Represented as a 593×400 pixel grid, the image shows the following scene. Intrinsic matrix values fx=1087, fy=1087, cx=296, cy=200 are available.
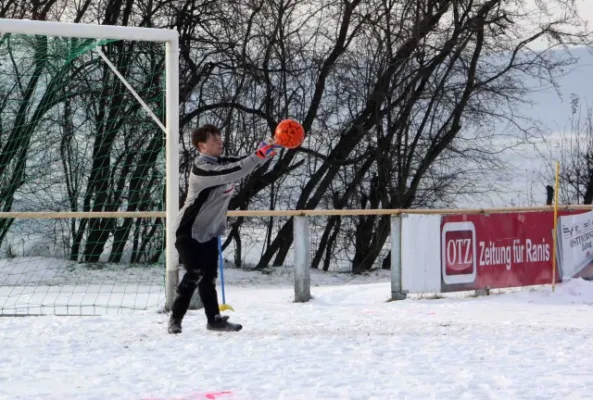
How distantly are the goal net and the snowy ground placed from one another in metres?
3.90

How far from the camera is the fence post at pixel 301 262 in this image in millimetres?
11992

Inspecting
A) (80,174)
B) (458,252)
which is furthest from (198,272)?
(80,174)

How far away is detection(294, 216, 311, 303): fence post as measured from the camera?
12.0m

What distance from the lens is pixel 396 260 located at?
1205cm

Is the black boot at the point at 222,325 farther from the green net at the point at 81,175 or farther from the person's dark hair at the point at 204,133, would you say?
the green net at the point at 81,175

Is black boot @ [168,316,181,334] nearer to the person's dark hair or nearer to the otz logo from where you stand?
the person's dark hair

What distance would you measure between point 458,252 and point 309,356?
18.6ft

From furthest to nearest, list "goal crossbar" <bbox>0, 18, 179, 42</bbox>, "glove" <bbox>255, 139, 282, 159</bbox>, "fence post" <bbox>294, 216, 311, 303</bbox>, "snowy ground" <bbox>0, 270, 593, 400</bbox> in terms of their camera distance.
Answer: "fence post" <bbox>294, 216, 311, 303</bbox>
"goal crossbar" <bbox>0, 18, 179, 42</bbox>
"glove" <bbox>255, 139, 282, 159</bbox>
"snowy ground" <bbox>0, 270, 593, 400</bbox>

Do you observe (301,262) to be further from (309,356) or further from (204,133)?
(309,356)

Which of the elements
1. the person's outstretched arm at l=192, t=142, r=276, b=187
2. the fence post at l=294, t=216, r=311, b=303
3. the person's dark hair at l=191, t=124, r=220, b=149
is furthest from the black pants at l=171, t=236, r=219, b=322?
the fence post at l=294, t=216, r=311, b=303

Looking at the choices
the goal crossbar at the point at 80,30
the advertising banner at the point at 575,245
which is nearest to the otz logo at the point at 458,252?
the advertising banner at the point at 575,245

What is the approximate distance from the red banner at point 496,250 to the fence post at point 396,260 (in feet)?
1.69

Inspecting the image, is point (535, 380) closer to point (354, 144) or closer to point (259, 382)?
point (259, 382)

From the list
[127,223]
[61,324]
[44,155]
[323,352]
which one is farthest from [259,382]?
[44,155]
